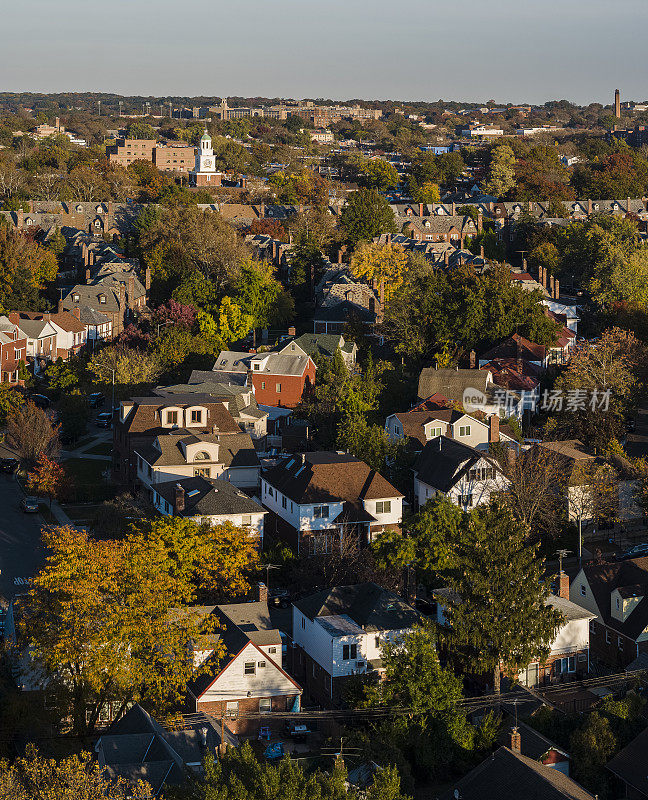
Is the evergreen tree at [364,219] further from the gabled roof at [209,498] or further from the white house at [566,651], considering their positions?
the white house at [566,651]

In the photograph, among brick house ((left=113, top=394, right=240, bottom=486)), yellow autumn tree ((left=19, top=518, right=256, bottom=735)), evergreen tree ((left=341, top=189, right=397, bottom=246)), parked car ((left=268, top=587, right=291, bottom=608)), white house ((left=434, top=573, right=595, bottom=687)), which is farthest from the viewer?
evergreen tree ((left=341, top=189, right=397, bottom=246))

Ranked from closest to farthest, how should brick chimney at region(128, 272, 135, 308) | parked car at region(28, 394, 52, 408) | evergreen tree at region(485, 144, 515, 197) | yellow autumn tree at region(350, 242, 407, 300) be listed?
parked car at region(28, 394, 52, 408) < yellow autumn tree at region(350, 242, 407, 300) < brick chimney at region(128, 272, 135, 308) < evergreen tree at region(485, 144, 515, 197)

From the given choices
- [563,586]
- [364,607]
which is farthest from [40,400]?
[563,586]

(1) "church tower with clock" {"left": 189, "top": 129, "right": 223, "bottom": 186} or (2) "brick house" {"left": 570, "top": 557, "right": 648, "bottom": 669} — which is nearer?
(2) "brick house" {"left": 570, "top": 557, "right": 648, "bottom": 669}

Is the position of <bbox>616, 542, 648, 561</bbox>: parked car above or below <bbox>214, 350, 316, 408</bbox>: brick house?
below

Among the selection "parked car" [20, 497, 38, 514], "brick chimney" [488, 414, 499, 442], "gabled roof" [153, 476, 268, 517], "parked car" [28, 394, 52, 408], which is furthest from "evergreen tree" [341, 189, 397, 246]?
"gabled roof" [153, 476, 268, 517]

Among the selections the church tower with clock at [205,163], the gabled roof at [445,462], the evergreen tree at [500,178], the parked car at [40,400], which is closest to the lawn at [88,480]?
the parked car at [40,400]

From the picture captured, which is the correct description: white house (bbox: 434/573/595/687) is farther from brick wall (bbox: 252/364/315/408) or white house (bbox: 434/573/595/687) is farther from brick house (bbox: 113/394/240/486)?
brick wall (bbox: 252/364/315/408)

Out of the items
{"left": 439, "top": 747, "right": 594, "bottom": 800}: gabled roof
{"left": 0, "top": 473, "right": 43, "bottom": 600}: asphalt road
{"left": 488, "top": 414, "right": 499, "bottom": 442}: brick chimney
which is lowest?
{"left": 0, "top": 473, "right": 43, "bottom": 600}: asphalt road
